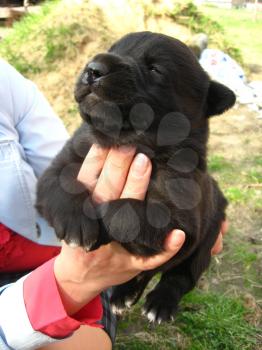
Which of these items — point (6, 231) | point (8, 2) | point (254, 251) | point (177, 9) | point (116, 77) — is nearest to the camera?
point (116, 77)

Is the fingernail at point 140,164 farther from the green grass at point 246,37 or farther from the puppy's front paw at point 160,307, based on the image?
the green grass at point 246,37

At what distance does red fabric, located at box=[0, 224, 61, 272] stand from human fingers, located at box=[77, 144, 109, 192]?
2.25ft

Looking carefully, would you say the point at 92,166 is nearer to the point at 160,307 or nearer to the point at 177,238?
the point at 177,238

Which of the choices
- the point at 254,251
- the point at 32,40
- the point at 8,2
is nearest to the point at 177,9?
the point at 32,40


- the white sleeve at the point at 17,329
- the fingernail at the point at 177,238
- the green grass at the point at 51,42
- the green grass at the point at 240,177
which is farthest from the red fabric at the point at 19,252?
the green grass at the point at 51,42

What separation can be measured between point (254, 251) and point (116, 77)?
237cm

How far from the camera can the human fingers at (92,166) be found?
2.05m

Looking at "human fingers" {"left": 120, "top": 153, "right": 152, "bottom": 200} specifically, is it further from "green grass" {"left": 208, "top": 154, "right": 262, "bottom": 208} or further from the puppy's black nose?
"green grass" {"left": 208, "top": 154, "right": 262, "bottom": 208}

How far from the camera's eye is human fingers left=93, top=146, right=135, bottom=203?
200 centimetres

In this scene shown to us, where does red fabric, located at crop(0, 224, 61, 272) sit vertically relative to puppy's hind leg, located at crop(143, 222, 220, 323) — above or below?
above

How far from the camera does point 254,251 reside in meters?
3.76

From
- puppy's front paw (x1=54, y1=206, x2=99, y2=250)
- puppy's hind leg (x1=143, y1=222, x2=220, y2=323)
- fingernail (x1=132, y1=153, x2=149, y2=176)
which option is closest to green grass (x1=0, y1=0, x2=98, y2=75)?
puppy's hind leg (x1=143, y1=222, x2=220, y2=323)

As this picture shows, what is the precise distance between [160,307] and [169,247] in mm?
820

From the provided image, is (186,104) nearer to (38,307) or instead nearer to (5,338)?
(38,307)
